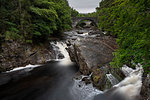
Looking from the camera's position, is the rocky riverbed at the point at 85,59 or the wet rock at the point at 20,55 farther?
the wet rock at the point at 20,55

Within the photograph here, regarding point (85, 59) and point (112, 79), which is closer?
point (112, 79)

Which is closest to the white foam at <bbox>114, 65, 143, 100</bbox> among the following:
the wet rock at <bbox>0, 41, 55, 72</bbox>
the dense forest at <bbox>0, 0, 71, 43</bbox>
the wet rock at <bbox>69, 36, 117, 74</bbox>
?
the wet rock at <bbox>69, 36, 117, 74</bbox>

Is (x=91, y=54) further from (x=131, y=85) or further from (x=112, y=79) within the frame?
(x=131, y=85)

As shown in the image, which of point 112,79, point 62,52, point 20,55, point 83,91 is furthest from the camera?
point 62,52

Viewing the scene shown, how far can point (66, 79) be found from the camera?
815 centimetres

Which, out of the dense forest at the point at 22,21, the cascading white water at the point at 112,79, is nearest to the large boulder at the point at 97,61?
the cascading white water at the point at 112,79

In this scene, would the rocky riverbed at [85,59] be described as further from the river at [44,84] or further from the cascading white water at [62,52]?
the cascading white water at [62,52]

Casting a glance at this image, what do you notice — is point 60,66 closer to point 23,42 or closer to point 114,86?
point 23,42

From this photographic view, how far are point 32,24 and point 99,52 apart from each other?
7.58m

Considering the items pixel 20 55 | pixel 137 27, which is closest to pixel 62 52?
pixel 20 55

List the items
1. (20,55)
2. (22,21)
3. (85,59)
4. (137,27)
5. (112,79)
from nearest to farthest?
(137,27)
(112,79)
(85,59)
(20,55)
(22,21)

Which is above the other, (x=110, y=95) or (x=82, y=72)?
(x=82, y=72)

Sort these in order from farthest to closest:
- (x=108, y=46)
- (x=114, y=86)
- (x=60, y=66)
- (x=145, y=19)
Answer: (x=60, y=66) < (x=108, y=46) < (x=114, y=86) < (x=145, y=19)

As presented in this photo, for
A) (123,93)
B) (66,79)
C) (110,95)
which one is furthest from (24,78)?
(123,93)
